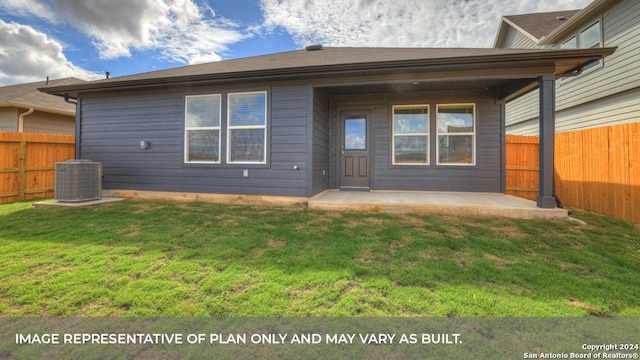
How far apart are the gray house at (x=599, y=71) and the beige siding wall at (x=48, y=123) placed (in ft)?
52.8

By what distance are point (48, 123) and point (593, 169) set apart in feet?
53.0

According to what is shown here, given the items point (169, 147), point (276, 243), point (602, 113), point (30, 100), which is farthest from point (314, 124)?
point (30, 100)

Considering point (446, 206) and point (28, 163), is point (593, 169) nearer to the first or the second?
point (446, 206)

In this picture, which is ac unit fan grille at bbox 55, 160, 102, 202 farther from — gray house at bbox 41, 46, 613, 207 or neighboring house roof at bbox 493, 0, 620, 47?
neighboring house roof at bbox 493, 0, 620, 47

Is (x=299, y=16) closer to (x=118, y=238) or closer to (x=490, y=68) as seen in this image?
A: (x=490, y=68)

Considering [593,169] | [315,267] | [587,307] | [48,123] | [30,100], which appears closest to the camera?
[587,307]

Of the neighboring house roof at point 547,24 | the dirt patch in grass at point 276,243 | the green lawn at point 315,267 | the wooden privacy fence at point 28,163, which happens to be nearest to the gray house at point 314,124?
the wooden privacy fence at point 28,163

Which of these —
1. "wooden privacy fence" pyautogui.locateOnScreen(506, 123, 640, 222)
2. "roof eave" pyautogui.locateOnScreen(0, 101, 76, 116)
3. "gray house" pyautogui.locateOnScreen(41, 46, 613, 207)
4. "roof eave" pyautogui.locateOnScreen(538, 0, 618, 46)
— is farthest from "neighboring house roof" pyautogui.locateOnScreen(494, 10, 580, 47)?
"roof eave" pyautogui.locateOnScreen(0, 101, 76, 116)

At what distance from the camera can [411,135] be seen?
664 centimetres

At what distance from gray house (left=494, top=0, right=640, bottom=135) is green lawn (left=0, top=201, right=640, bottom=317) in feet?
15.8

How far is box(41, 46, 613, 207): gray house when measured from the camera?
500cm

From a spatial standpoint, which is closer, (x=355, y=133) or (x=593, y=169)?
(x=593, y=169)

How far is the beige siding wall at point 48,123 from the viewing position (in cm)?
935

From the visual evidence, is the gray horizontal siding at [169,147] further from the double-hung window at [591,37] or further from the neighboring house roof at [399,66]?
the double-hung window at [591,37]
